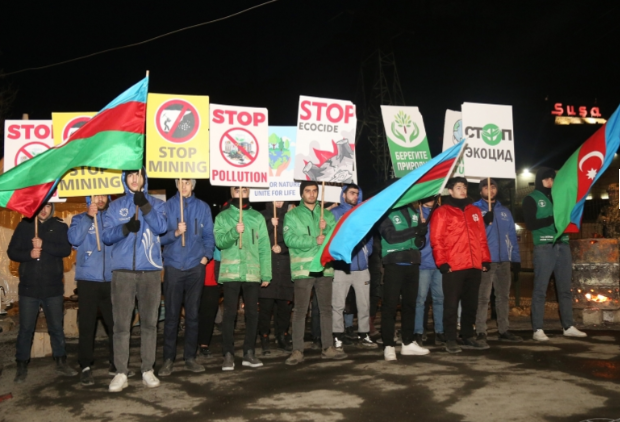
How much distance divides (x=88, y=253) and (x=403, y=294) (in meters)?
4.03

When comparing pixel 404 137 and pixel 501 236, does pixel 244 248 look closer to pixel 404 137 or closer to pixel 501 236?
pixel 404 137

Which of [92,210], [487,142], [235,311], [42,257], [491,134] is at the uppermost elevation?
[491,134]

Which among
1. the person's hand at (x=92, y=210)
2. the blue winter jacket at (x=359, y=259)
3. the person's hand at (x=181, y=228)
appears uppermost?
the person's hand at (x=92, y=210)

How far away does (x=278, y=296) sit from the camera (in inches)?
346

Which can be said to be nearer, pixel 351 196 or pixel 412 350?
pixel 412 350

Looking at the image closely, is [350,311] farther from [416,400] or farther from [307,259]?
[416,400]

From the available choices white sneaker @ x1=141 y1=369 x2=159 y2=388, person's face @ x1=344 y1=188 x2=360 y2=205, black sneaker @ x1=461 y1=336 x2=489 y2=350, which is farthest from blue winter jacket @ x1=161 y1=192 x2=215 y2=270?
black sneaker @ x1=461 y1=336 x2=489 y2=350

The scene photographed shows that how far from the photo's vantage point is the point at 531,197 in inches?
361

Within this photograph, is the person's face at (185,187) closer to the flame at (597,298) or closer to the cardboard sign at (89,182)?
the cardboard sign at (89,182)

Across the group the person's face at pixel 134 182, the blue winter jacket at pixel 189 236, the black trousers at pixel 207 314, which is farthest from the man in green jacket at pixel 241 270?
the person's face at pixel 134 182

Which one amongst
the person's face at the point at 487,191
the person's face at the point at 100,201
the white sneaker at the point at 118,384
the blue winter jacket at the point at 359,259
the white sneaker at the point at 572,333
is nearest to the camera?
the white sneaker at the point at 118,384

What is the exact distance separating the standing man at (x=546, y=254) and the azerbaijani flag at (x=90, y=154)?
5.84 meters

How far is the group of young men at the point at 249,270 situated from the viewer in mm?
6648

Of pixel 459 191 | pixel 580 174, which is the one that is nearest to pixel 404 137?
pixel 459 191
